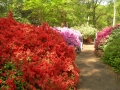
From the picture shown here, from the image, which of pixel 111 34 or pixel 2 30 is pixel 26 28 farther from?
pixel 111 34

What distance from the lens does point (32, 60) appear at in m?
5.34

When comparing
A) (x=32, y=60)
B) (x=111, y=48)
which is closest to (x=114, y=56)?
(x=111, y=48)

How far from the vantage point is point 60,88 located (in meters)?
5.33

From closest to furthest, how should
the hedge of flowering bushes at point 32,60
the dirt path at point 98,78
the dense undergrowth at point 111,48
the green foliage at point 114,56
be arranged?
the hedge of flowering bushes at point 32,60
the dirt path at point 98,78
the green foliage at point 114,56
the dense undergrowth at point 111,48

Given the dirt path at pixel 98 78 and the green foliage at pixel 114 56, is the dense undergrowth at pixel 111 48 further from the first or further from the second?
the dirt path at pixel 98 78

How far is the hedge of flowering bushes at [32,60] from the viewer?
4855 millimetres

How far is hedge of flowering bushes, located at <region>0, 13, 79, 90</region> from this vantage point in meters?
4.86

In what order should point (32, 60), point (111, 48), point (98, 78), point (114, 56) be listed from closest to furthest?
point (32, 60)
point (98, 78)
point (114, 56)
point (111, 48)

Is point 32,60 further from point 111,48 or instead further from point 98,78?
point 111,48

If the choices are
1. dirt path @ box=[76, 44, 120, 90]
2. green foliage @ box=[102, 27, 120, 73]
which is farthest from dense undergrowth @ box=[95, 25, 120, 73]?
→ dirt path @ box=[76, 44, 120, 90]

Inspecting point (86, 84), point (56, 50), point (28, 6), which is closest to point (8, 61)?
point (56, 50)

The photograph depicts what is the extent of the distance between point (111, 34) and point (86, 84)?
5839mm

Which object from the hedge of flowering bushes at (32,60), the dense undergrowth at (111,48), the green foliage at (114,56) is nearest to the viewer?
the hedge of flowering bushes at (32,60)

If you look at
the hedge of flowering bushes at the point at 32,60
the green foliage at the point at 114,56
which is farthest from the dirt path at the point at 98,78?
the hedge of flowering bushes at the point at 32,60
